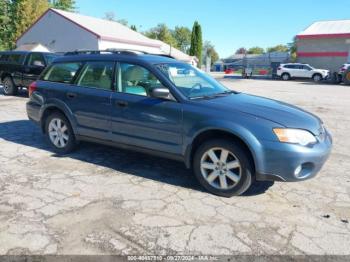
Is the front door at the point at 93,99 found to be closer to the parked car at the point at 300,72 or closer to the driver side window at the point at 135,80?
the driver side window at the point at 135,80

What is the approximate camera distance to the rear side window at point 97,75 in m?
5.12

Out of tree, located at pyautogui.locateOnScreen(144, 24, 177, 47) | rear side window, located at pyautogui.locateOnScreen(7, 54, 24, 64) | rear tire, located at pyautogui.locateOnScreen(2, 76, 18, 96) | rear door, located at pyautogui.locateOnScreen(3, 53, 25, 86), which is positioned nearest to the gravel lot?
rear door, located at pyautogui.locateOnScreen(3, 53, 25, 86)

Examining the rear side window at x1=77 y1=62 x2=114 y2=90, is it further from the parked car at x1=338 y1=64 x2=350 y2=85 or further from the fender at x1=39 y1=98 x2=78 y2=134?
the parked car at x1=338 y1=64 x2=350 y2=85

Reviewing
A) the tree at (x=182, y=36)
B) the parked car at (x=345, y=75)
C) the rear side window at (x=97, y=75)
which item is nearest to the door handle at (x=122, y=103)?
the rear side window at (x=97, y=75)

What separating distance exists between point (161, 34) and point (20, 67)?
7539 cm

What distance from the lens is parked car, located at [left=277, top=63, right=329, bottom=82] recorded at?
31269 mm

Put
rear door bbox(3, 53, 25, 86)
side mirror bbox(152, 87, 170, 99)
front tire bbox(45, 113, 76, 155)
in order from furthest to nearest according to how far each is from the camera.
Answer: rear door bbox(3, 53, 25, 86) < front tire bbox(45, 113, 76, 155) < side mirror bbox(152, 87, 170, 99)

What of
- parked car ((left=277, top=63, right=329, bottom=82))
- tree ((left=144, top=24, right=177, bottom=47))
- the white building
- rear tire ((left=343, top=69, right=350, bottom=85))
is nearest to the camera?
rear tire ((left=343, top=69, right=350, bottom=85))

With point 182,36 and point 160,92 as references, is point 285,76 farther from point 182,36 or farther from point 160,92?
point 182,36

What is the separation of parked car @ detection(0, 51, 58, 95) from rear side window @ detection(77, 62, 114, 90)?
24.6 ft

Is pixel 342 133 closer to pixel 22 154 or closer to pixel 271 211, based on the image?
pixel 271 211

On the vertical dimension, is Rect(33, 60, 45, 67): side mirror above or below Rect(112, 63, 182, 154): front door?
above

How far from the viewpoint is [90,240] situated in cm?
321

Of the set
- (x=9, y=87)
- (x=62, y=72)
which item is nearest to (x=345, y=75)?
(x=9, y=87)
